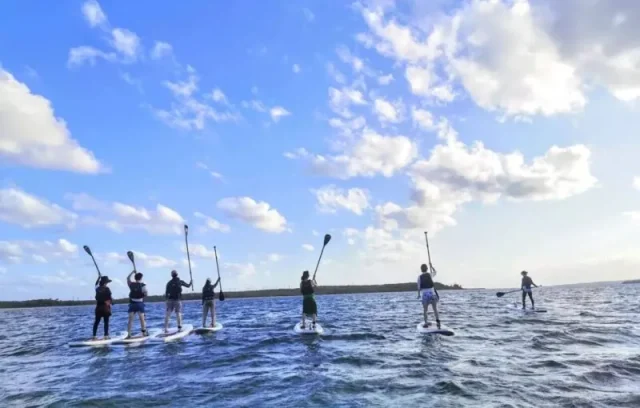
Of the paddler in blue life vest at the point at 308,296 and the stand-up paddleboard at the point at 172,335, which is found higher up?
the paddler in blue life vest at the point at 308,296

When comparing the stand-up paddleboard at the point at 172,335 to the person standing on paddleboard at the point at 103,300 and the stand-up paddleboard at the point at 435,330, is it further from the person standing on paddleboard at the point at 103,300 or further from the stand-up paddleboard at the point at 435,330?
the stand-up paddleboard at the point at 435,330

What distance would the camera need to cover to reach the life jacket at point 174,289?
74.6 feet

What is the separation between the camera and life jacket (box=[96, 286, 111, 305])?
68.9ft

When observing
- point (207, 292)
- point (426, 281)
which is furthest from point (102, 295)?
point (426, 281)

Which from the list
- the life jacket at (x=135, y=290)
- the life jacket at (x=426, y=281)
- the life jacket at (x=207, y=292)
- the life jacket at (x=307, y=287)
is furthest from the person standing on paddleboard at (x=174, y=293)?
the life jacket at (x=426, y=281)

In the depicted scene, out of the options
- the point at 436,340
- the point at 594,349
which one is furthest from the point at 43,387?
the point at 594,349

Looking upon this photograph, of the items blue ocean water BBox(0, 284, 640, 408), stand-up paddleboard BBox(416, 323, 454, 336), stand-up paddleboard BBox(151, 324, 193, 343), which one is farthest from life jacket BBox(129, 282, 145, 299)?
stand-up paddleboard BBox(416, 323, 454, 336)

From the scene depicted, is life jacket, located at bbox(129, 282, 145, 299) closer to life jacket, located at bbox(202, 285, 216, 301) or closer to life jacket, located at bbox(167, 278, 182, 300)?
life jacket, located at bbox(167, 278, 182, 300)

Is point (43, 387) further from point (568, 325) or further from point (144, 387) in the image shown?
point (568, 325)

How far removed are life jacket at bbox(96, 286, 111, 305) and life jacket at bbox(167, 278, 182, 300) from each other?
267 cm

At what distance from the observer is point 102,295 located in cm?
2109

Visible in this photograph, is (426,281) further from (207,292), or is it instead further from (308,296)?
(207,292)

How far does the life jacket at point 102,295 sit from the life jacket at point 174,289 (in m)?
2.67

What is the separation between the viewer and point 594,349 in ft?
51.1
